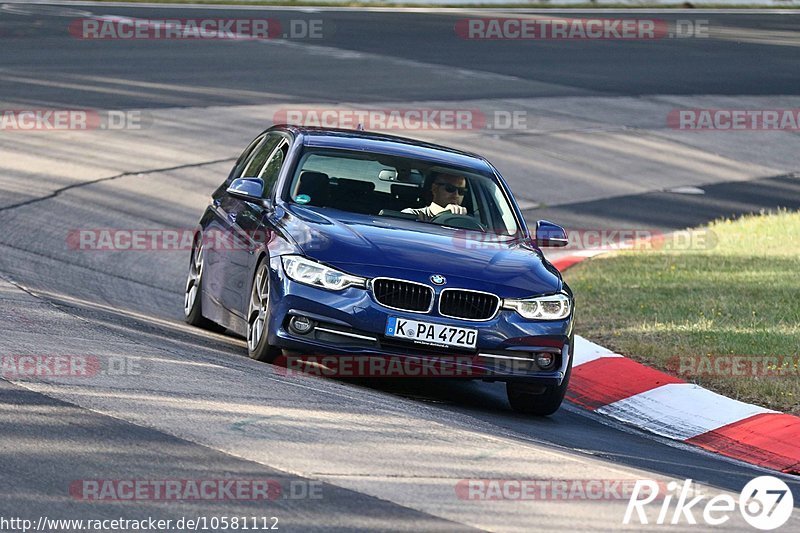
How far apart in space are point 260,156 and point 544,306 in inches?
123

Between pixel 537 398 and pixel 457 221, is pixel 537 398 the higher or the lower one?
the lower one

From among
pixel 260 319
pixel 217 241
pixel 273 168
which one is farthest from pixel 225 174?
pixel 260 319

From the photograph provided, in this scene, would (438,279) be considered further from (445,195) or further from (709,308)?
(709,308)

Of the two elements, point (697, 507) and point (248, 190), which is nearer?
point (697, 507)

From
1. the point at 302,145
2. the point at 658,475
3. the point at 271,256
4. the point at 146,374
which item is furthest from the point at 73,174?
the point at 658,475

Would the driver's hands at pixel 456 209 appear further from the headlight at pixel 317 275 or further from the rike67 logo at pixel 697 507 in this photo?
the rike67 logo at pixel 697 507

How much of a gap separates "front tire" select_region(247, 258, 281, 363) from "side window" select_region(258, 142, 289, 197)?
1.04 meters

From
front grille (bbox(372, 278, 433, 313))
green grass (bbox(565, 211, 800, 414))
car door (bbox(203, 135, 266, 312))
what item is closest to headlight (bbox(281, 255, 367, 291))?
front grille (bbox(372, 278, 433, 313))

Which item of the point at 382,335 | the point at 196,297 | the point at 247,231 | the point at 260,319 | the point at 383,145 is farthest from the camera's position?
the point at 196,297

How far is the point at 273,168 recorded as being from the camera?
1068 cm

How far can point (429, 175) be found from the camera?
1045 cm

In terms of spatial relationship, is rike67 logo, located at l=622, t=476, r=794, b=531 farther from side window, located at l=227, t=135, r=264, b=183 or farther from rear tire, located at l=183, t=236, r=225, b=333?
side window, located at l=227, t=135, r=264, b=183

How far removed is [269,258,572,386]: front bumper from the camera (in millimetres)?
8812

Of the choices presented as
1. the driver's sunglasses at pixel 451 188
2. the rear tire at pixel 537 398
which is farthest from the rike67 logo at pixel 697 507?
the driver's sunglasses at pixel 451 188
